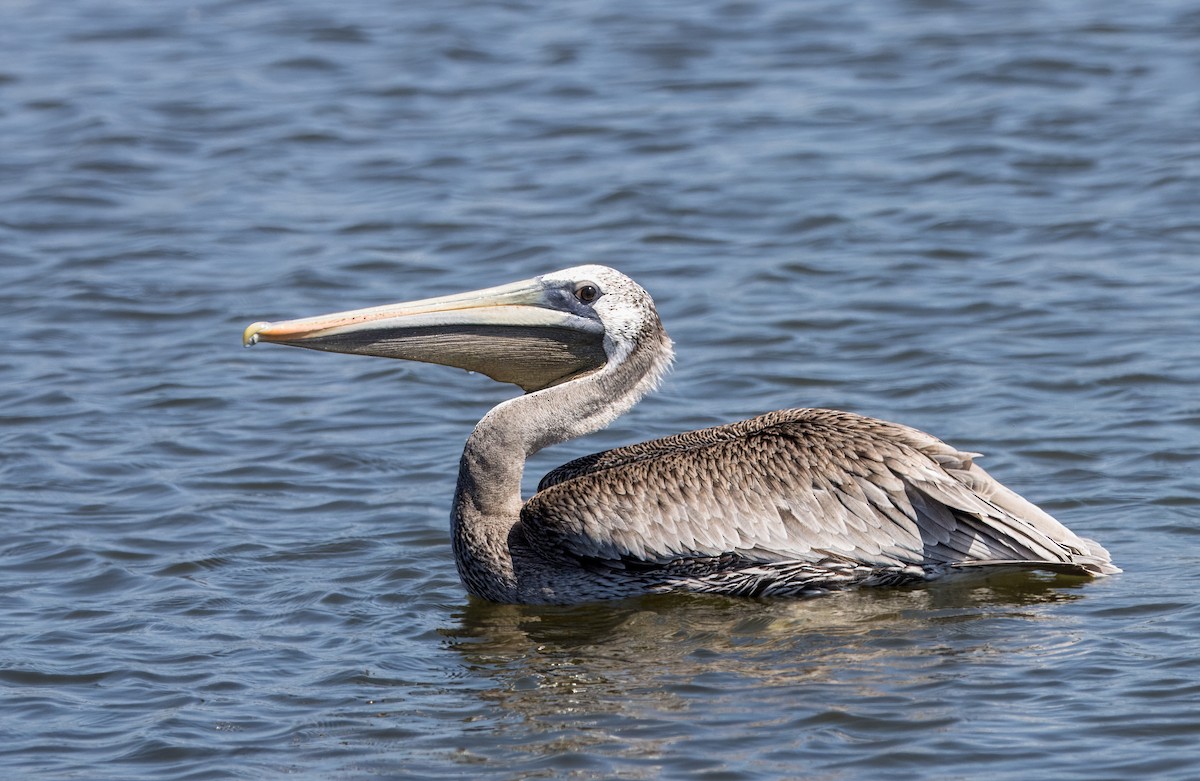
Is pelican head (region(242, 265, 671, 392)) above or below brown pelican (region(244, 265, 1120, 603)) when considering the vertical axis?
above

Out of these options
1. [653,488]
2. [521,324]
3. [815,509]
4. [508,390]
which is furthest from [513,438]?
[508,390]

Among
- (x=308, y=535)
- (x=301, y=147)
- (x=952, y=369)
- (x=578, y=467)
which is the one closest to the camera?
(x=578, y=467)

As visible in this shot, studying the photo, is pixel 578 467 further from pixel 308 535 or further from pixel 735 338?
pixel 735 338

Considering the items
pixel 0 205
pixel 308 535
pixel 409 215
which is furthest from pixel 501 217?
pixel 308 535

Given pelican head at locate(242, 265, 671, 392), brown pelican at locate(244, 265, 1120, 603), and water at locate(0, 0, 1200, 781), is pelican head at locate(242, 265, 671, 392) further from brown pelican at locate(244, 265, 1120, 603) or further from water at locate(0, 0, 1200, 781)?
water at locate(0, 0, 1200, 781)

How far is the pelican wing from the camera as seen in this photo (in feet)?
21.6

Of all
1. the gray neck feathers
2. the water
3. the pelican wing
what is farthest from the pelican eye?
the water

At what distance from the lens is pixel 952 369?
915 cm

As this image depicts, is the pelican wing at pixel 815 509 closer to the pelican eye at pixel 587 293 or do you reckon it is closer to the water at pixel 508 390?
the water at pixel 508 390

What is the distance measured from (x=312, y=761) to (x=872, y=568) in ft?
7.42

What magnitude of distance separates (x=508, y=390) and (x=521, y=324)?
243 centimetres

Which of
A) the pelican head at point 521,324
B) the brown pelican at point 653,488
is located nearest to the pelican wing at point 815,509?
the brown pelican at point 653,488

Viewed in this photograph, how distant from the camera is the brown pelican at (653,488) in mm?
6617

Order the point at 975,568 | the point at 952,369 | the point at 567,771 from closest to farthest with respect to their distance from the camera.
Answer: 1. the point at 567,771
2. the point at 975,568
3. the point at 952,369
